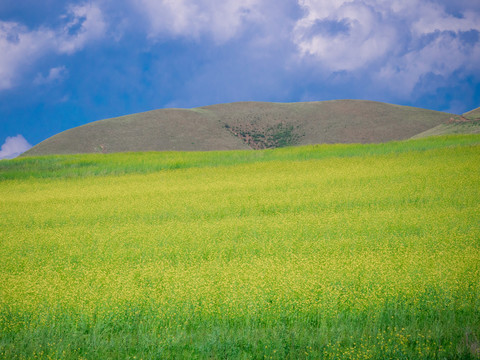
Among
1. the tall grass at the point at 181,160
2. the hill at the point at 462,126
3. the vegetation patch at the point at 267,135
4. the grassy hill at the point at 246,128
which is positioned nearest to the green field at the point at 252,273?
the tall grass at the point at 181,160

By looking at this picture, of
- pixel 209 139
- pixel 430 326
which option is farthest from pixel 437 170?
pixel 209 139

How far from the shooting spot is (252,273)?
575 centimetres

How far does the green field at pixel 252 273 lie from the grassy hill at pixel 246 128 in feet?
160

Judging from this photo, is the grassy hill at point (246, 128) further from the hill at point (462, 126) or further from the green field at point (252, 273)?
the green field at point (252, 273)

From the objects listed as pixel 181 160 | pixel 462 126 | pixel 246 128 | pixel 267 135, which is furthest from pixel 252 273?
pixel 246 128

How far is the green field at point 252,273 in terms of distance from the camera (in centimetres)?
430

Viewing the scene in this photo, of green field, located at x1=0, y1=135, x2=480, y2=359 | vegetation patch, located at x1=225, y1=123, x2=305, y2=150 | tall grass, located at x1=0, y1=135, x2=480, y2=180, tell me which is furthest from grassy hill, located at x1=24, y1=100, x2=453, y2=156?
green field, located at x1=0, y1=135, x2=480, y2=359

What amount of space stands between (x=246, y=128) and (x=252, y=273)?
6791cm

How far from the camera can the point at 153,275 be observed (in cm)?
589

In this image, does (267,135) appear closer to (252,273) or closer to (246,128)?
(246,128)

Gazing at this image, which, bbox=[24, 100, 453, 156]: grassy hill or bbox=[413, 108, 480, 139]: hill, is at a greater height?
bbox=[24, 100, 453, 156]: grassy hill

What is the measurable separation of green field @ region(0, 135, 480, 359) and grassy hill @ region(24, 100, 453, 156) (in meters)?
48.9

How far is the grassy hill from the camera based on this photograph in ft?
200

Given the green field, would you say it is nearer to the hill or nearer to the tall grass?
the tall grass
